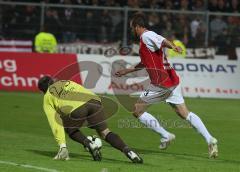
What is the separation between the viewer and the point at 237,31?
30.0 m

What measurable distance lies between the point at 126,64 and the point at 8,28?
5.93 m

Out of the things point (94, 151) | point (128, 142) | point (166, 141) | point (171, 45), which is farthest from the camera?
point (128, 142)

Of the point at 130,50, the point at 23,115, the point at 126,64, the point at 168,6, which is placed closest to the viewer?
the point at 23,115

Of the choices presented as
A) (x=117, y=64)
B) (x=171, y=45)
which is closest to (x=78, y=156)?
(x=171, y=45)

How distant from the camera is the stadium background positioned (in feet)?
44.8

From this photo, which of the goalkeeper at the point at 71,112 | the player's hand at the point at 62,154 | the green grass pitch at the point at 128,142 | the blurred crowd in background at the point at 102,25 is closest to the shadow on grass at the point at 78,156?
the green grass pitch at the point at 128,142

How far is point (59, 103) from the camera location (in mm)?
12648

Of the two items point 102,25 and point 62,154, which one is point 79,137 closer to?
point 62,154

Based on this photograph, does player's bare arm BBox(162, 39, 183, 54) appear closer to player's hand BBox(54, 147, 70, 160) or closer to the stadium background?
the stadium background

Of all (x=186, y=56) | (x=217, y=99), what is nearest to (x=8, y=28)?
(x=186, y=56)

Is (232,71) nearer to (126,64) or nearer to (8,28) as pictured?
(126,64)

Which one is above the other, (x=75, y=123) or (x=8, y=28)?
(x=75, y=123)

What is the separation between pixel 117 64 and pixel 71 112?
41.6ft

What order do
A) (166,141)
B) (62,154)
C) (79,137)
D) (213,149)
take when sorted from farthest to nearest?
1. (166,141)
2. (213,149)
3. (79,137)
4. (62,154)
